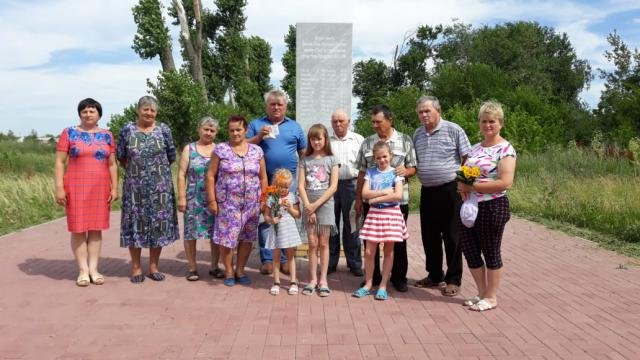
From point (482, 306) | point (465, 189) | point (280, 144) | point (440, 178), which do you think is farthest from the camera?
point (280, 144)

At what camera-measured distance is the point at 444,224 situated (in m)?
5.38

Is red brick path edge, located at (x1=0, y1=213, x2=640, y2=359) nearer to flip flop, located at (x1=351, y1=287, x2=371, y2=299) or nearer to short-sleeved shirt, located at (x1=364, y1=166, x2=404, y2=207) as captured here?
flip flop, located at (x1=351, y1=287, x2=371, y2=299)

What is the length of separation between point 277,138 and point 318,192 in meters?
0.87

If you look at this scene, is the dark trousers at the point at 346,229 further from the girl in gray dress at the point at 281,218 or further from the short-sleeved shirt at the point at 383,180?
the short-sleeved shirt at the point at 383,180

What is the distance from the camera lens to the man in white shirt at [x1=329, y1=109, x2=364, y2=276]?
5.94 metres

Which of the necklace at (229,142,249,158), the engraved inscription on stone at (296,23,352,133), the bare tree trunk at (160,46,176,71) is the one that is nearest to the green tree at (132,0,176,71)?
the bare tree trunk at (160,46,176,71)

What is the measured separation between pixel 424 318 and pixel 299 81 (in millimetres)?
3900

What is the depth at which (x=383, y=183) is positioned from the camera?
5156 mm

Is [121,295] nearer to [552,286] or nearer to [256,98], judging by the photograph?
[552,286]

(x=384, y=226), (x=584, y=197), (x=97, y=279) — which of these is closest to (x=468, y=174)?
(x=384, y=226)

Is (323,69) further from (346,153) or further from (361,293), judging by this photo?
(361,293)

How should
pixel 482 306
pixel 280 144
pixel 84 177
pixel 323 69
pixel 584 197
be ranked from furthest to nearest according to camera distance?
pixel 584 197
pixel 323 69
pixel 280 144
pixel 84 177
pixel 482 306

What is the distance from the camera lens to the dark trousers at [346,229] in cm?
602

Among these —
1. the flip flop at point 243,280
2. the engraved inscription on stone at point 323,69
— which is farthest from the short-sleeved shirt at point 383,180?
the engraved inscription on stone at point 323,69
